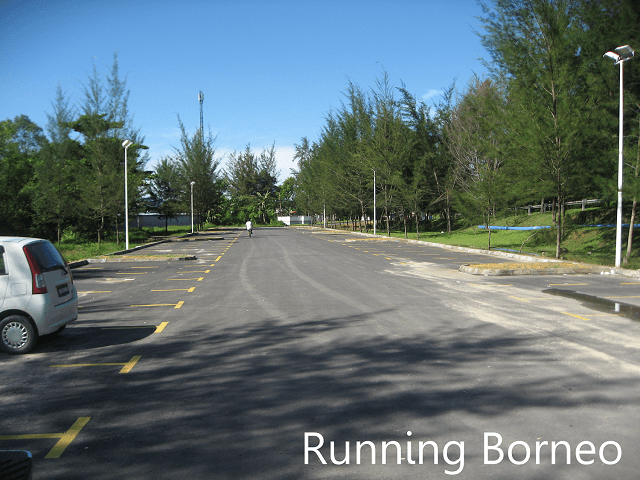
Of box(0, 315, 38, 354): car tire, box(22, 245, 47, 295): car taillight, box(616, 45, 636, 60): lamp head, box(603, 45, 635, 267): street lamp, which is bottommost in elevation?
box(0, 315, 38, 354): car tire

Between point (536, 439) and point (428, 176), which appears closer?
point (536, 439)

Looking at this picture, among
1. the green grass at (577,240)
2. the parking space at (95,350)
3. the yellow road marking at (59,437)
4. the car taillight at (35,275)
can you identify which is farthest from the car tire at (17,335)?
the green grass at (577,240)

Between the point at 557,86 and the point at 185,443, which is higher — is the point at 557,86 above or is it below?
above

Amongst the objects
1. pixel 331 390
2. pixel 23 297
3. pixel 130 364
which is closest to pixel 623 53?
pixel 331 390

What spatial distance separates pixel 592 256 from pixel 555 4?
1095 cm

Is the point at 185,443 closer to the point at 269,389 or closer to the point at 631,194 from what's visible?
the point at 269,389

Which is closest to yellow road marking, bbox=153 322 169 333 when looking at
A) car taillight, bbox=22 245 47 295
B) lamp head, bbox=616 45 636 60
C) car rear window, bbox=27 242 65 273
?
car rear window, bbox=27 242 65 273

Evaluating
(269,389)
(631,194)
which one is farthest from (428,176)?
(269,389)

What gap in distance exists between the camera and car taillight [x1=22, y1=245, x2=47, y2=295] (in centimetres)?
690

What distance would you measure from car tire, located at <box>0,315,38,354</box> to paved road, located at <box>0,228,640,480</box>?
0.26 metres

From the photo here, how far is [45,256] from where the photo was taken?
733 centimetres

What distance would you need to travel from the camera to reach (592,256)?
69.3 feet

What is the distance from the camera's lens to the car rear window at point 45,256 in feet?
23.3

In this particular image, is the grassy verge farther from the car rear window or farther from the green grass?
the green grass
